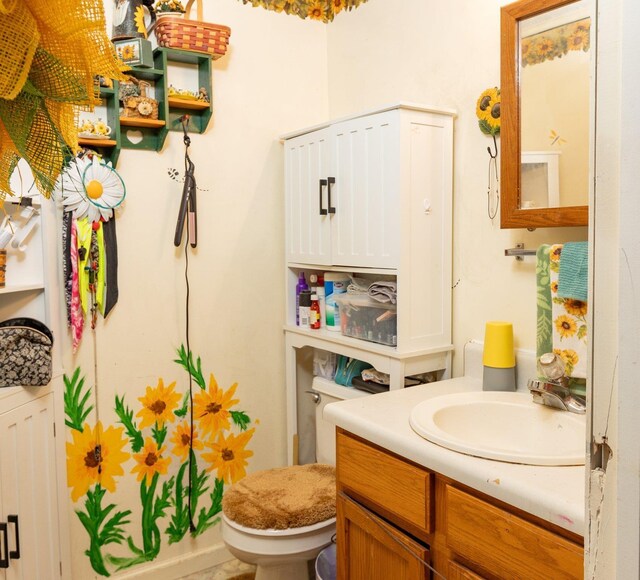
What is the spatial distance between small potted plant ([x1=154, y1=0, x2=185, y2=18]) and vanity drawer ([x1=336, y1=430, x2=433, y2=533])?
1.55 meters

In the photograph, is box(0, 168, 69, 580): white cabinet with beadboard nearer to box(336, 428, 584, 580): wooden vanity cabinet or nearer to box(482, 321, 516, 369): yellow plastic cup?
box(336, 428, 584, 580): wooden vanity cabinet

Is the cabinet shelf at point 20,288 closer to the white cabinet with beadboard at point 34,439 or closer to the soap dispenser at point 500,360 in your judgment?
the white cabinet with beadboard at point 34,439

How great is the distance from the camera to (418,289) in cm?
183

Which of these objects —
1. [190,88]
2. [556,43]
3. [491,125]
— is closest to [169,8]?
[190,88]

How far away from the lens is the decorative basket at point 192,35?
2049 mm

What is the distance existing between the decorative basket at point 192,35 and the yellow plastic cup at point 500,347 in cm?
140

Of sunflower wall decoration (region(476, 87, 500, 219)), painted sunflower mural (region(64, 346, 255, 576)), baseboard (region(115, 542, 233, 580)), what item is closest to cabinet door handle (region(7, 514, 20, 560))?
painted sunflower mural (region(64, 346, 255, 576))

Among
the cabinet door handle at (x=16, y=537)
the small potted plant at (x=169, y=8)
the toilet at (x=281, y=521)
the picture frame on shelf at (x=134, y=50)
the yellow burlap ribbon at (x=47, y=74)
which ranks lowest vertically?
the toilet at (x=281, y=521)

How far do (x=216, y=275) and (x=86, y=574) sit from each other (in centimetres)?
119

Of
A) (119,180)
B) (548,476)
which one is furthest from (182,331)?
(548,476)

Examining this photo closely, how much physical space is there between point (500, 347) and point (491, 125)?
64 centimetres

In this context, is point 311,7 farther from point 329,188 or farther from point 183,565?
point 183,565

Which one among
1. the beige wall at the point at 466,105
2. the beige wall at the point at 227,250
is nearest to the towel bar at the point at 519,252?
the beige wall at the point at 466,105

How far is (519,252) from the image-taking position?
1.64m
